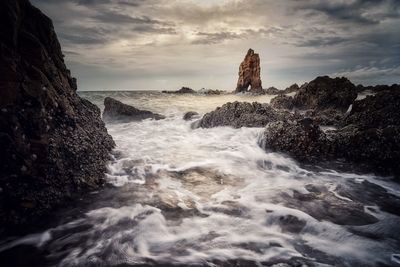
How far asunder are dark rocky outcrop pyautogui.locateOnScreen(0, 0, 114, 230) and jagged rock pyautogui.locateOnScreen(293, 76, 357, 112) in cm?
1524

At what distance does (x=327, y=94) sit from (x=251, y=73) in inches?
2041

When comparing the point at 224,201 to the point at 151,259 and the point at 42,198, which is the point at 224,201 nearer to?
the point at 151,259

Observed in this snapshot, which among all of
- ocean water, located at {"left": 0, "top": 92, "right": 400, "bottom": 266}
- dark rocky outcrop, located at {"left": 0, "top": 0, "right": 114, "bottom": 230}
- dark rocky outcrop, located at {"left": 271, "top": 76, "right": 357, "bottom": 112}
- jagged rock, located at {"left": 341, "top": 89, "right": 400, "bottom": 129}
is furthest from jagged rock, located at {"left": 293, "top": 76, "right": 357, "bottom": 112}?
dark rocky outcrop, located at {"left": 0, "top": 0, "right": 114, "bottom": 230}

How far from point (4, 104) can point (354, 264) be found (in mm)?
5148

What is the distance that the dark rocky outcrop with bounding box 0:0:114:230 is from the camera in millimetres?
4121

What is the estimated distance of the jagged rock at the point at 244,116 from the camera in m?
10.7

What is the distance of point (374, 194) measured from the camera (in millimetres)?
5477

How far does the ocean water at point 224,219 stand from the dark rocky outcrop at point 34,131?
42cm

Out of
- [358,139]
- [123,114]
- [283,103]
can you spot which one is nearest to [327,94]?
[283,103]

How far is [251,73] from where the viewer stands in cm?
6775

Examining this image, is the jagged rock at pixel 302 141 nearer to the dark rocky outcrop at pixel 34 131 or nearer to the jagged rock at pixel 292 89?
the dark rocky outcrop at pixel 34 131

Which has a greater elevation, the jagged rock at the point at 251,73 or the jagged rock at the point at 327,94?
the jagged rock at the point at 251,73

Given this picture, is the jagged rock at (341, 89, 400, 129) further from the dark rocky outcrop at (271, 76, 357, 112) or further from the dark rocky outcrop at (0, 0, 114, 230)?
the dark rocky outcrop at (271, 76, 357, 112)

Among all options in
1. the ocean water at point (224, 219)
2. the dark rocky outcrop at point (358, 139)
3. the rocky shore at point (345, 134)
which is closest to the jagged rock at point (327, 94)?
the rocky shore at point (345, 134)
